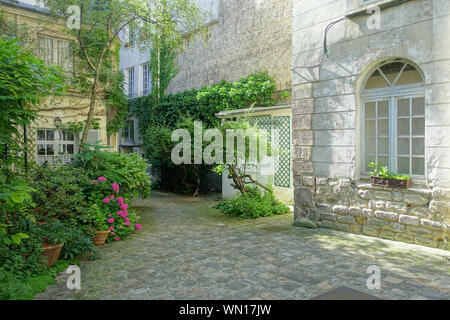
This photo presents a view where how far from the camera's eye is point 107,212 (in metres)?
6.00

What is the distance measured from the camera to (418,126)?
530 centimetres

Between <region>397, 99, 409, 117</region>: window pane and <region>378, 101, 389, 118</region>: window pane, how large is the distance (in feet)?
0.64

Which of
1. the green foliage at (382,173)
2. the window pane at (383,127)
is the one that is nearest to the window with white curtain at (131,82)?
the window pane at (383,127)

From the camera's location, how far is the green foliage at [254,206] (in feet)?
26.1

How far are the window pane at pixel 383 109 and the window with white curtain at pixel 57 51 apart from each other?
27.5 ft

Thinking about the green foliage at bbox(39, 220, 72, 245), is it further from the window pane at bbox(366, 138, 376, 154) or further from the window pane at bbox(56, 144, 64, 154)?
the window pane at bbox(56, 144, 64, 154)

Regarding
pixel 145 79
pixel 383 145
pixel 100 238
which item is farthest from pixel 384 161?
pixel 145 79

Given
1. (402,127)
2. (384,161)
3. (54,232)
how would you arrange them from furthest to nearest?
(384,161) → (402,127) → (54,232)

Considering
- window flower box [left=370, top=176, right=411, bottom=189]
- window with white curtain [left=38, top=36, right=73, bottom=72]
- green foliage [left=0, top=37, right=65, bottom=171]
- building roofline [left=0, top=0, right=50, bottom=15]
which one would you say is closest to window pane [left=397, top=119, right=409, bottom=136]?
window flower box [left=370, top=176, right=411, bottom=189]

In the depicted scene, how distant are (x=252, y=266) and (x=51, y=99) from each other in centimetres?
752

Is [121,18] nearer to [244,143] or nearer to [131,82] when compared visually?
[244,143]

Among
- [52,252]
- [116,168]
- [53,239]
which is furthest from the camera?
[116,168]
